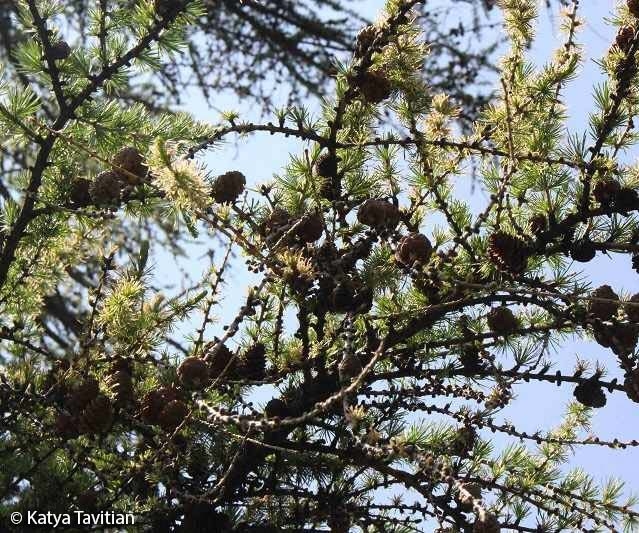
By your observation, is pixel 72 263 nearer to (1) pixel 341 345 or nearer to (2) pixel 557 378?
(1) pixel 341 345

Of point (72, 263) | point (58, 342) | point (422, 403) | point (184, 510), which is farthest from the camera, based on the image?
point (58, 342)

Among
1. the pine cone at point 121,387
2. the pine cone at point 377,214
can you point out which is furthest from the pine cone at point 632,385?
the pine cone at point 121,387

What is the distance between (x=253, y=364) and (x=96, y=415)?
0.38 meters

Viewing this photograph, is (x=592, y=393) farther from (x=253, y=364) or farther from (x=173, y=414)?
(x=173, y=414)

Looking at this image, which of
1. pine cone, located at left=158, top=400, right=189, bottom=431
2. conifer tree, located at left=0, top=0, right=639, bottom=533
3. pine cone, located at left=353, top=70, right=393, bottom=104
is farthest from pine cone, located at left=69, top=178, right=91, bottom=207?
pine cone, located at left=353, top=70, right=393, bottom=104

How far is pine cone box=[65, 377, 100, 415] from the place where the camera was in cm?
189

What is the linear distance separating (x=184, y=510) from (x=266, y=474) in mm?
298

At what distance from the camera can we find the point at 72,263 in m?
2.65

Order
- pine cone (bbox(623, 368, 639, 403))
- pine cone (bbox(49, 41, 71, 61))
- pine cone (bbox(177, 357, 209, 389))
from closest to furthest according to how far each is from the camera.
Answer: pine cone (bbox(623, 368, 639, 403))
pine cone (bbox(177, 357, 209, 389))
pine cone (bbox(49, 41, 71, 61))

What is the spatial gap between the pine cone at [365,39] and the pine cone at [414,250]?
0.47 metres

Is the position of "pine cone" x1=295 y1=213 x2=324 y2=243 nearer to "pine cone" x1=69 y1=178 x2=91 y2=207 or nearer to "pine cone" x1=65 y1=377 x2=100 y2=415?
"pine cone" x1=65 y1=377 x2=100 y2=415

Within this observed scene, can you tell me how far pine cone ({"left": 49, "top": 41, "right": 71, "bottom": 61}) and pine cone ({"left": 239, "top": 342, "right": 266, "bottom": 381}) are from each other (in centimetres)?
89

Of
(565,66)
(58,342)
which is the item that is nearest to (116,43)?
(565,66)

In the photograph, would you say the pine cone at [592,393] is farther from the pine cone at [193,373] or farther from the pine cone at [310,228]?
the pine cone at [193,373]
